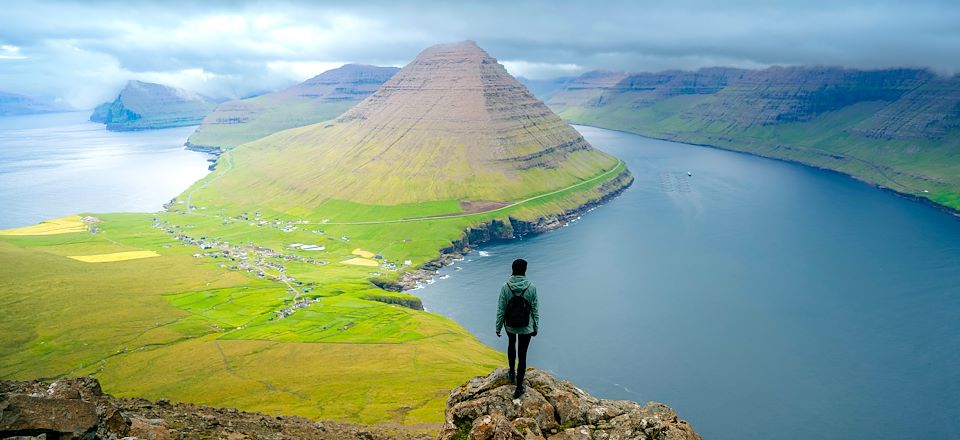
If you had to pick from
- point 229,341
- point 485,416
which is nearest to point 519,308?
point 485,416

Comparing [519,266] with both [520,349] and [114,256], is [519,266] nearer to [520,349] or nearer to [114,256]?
[520,349]

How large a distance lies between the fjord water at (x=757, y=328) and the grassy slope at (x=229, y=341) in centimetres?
2100

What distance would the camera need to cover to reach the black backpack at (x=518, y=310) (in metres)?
24.7

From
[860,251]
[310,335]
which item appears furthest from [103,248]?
[860,251]

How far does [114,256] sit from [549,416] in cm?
20119

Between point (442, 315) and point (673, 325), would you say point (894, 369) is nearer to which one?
point (673, 325)

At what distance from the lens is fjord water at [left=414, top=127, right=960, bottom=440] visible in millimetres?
100188

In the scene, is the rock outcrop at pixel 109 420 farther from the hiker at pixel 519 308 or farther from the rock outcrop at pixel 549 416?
the hiker at pixel 519 308

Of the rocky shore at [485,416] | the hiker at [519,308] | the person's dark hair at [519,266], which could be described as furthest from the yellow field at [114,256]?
the person's dark hair at [519,266]

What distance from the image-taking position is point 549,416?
26.5 metres

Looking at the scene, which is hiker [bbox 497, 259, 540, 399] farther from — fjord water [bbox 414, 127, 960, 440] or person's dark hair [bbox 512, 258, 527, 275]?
fjord water [bbox 414, 127, 960, 440]

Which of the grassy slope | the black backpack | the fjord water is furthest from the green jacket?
the fjord water

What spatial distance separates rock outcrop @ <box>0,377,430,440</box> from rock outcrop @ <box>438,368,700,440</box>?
47.5ft

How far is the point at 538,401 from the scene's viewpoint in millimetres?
26781
